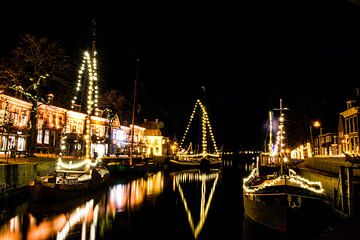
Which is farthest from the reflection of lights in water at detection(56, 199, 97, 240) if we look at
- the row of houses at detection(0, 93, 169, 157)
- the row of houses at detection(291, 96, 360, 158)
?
the row of houses at detection(291, 96, 360, 158)

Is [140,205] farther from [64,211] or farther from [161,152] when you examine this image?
[161,152]

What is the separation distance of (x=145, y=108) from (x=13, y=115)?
153ft

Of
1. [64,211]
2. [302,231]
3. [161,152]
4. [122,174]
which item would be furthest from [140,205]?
[161,152]

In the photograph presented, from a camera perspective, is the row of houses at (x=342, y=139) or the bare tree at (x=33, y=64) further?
the row of houses at (x=342, y=139)

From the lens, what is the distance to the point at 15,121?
32.1 meters

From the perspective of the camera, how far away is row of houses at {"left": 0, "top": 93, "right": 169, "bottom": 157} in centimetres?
3027

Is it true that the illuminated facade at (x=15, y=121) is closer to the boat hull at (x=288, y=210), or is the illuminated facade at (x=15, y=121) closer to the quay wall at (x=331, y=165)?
the boat hull at (x=288, y=210)

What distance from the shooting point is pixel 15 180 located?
65.8 ft

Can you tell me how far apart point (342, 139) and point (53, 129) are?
1627 inches

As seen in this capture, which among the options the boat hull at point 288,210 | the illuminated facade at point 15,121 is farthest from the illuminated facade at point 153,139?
the boat hull at point 288,210

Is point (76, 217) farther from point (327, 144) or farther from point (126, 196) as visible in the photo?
point (327, 144)

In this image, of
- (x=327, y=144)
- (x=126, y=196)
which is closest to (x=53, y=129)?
(x=126, y=196)

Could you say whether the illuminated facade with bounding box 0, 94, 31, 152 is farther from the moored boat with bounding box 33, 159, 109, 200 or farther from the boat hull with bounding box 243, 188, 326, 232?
the boat hull with bounding box 243, 188, 326, 232

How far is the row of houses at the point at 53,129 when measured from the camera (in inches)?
1192
